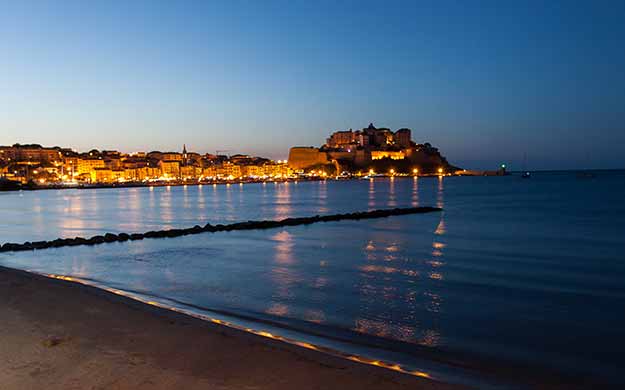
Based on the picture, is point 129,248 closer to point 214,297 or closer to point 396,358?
point 214,297

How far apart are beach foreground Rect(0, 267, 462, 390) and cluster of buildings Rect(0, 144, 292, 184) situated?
102m

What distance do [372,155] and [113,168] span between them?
6408 cm

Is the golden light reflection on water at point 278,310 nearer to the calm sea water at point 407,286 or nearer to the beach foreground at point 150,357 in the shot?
the calm sea water at point 407,286

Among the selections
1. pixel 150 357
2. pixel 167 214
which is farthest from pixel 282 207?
pixel 150 357

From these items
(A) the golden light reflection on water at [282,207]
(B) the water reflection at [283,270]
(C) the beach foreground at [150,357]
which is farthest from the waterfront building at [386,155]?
(C) the beach foreground at [150,357]

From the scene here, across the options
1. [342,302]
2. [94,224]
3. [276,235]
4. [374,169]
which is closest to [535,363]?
[342,302]

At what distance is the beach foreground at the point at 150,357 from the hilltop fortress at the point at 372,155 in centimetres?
12253

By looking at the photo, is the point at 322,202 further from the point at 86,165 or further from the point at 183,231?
the point at 86,165

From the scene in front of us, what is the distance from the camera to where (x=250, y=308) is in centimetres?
645

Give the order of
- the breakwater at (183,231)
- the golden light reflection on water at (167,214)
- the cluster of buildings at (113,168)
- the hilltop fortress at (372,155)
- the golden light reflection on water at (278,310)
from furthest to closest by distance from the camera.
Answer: the hilltop fortress at (372,155) → the cluster of buildings at (113,168) → the golden light reflection on water at (167,214) → the breakwater at (183,231) → the golden light reflection on water at (278,310)

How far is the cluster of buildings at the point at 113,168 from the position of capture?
101625 mm

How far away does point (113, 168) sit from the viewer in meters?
112

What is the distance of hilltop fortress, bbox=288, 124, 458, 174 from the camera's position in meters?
128

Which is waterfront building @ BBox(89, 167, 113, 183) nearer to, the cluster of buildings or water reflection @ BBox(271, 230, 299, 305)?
the cluster of buildings
